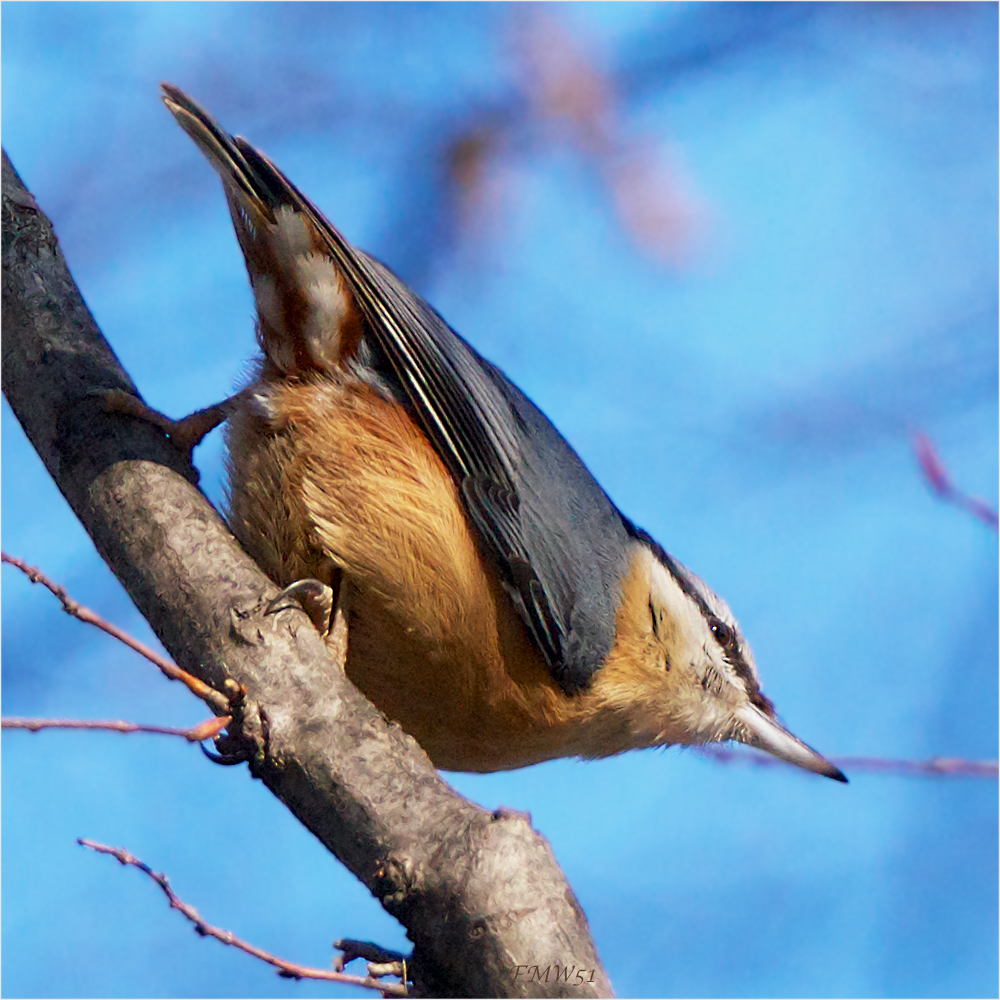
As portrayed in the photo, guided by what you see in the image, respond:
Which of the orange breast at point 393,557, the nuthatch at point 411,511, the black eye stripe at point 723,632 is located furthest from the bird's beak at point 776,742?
the orange breast at point 393,557

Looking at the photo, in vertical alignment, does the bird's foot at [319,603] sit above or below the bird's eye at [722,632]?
below

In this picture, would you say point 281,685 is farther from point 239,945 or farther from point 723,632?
point 723,632

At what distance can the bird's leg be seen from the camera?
2.31 m

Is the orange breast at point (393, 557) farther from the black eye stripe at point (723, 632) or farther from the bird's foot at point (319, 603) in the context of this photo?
the black eye stripe at point (723, 632)

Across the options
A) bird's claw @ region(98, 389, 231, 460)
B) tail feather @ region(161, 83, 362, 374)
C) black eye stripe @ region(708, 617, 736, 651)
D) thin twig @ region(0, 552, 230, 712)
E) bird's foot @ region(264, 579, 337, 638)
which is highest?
tail feather @ region(161, 83, 362, 374)

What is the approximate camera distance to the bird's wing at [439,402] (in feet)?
8.74

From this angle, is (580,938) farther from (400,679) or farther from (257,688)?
(400,679)

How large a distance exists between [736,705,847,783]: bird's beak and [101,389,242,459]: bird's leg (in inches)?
67.9

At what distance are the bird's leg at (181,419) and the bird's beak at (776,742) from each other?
1726 mm

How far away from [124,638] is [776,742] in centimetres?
216

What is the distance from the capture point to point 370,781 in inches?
71.7

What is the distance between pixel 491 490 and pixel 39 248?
1167 mm

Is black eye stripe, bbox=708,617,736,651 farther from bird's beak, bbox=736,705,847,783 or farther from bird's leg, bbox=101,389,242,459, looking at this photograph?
bird's leg, bbox=101,389,242,459

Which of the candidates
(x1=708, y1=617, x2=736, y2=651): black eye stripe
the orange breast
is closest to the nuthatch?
the orange breast
